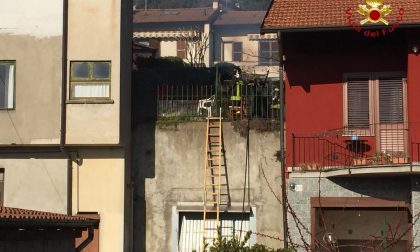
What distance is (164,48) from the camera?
200 ft

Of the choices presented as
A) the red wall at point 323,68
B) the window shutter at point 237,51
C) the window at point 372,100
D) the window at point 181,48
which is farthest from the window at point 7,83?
the window shutter at point 237,51

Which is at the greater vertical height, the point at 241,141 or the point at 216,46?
the point at 216,46

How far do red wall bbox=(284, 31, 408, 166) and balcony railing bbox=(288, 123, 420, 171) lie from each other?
0.21m

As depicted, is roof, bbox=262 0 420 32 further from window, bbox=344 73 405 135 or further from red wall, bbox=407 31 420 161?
window, bbox=344 73 405 135

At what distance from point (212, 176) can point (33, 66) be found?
582 centimetres

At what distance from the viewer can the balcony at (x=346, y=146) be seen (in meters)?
22.7

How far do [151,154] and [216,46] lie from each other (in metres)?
42.6

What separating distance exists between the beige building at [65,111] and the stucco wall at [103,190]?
3 centimetres

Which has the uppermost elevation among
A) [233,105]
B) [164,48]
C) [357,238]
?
[164,48]

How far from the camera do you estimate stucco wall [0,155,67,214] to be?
80.7ft

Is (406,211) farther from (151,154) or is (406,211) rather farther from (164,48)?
(164,48)

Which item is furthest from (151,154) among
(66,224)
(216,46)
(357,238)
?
(216,46)

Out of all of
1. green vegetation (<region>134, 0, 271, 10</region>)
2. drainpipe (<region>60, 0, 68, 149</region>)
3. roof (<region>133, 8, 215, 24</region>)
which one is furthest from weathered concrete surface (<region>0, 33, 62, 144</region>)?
green vegetation (<region>134, 0, 271, 10</region>)

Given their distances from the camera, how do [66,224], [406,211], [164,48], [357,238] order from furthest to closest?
[164,48] < [357,238] < [406,211] < [66,224]
